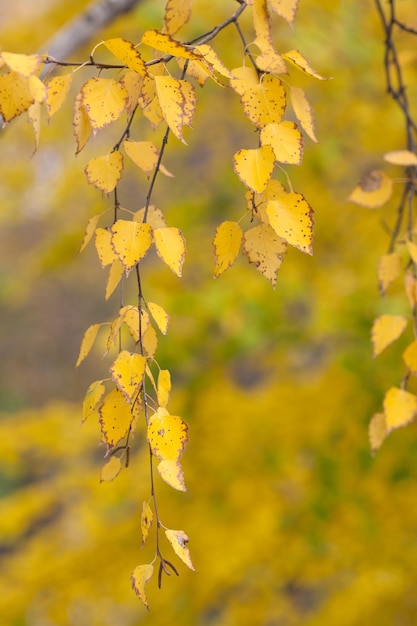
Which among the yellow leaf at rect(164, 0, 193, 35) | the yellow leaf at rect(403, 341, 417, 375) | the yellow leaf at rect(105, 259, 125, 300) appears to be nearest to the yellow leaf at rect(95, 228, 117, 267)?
the yellow leaf at rect(105, 259, 125, 300)

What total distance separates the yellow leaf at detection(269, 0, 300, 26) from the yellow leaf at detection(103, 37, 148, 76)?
198 millimetres

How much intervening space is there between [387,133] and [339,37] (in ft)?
1.10

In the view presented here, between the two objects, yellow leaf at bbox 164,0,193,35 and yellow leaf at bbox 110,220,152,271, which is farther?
yellow leaf at bbox 164,0,193,35

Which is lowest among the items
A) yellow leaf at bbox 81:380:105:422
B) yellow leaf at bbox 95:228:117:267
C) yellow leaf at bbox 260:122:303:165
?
yellow leaf at bbox 81:380:105:422

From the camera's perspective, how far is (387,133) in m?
2.34

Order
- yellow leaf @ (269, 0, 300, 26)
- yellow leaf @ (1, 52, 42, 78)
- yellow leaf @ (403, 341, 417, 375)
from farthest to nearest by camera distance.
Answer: yellow leaf @ (403, 341, 417, 375) < yellow leaf @ (269, 0, 300, 26) < yellow leaf @ (1, 52, 42, 78)

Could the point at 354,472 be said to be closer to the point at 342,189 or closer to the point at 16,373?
the point at 342,189

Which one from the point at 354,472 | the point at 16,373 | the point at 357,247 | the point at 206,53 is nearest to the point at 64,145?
the point at 357,247

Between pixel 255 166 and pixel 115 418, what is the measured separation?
0.77ft

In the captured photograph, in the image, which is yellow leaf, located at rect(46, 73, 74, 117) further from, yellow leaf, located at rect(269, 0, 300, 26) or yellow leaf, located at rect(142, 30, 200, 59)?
yellow leaf, located at rect(269, 0, 300, 26)

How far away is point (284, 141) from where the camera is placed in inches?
24.7

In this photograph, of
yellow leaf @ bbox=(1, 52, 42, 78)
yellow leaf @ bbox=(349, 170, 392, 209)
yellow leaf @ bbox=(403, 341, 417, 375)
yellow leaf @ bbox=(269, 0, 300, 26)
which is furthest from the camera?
yellow leaf @ bbox=(349, 170, 392, 209)

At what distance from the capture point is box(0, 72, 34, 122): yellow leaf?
542mm

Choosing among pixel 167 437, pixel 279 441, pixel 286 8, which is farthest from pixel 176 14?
pixel 279 441
